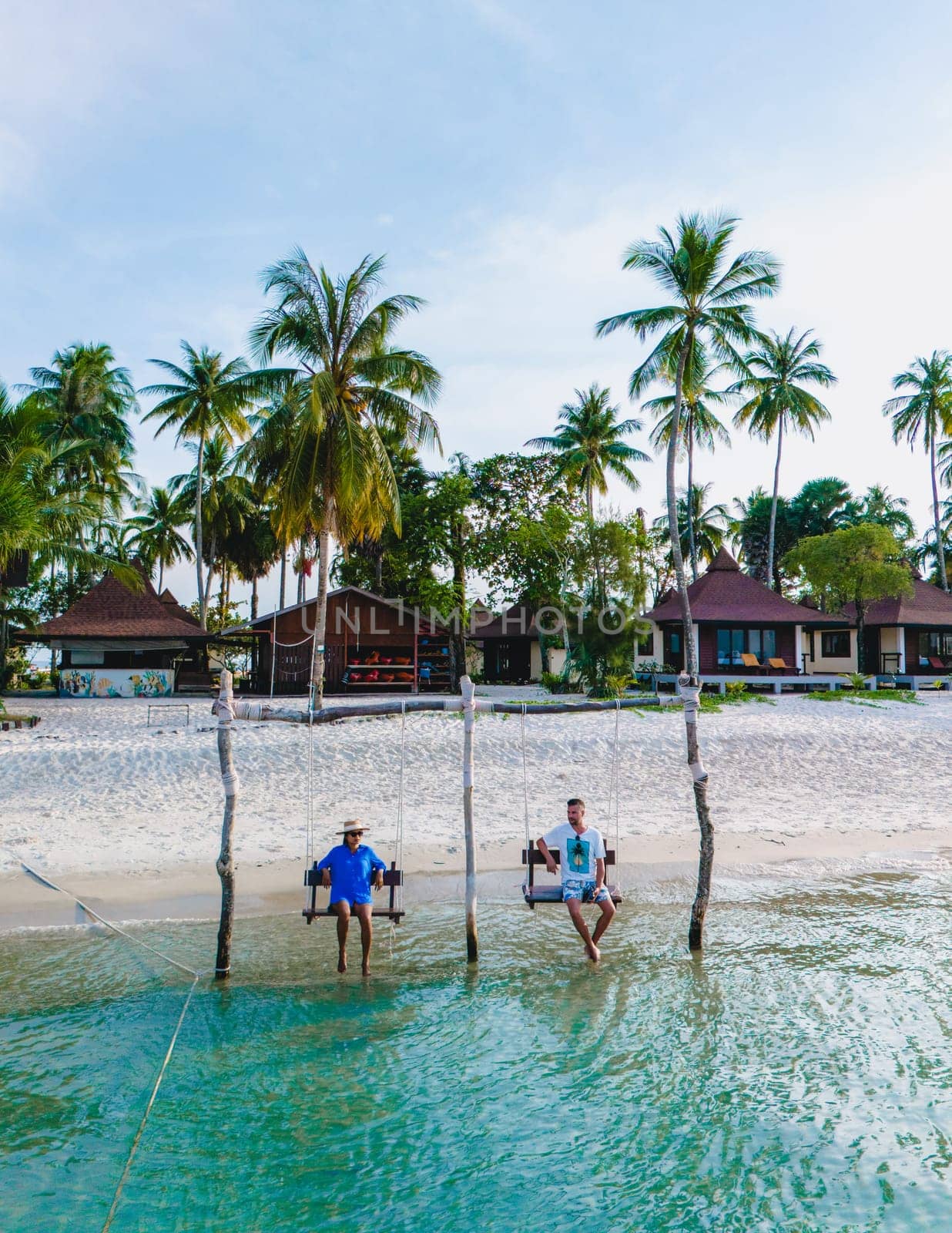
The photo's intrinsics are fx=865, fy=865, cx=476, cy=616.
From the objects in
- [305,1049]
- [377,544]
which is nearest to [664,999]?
[305,1049]

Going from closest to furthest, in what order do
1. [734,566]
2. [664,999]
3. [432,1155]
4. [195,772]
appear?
1. [432,1155]
2. [664,999]
3. [195,772]
4. [734,566]

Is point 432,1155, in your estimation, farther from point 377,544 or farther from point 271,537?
point 271,537

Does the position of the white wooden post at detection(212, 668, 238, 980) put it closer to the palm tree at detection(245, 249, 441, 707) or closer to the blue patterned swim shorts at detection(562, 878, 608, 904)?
the blue patterned swim shorts at detection(562, 878, 608, 904)

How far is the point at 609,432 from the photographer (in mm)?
41469

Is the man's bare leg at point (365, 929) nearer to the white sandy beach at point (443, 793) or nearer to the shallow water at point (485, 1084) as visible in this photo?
the shallow water at point (485, 1084)

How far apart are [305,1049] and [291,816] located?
7079 mm

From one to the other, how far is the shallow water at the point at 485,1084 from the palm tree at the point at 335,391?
1494 centimetres

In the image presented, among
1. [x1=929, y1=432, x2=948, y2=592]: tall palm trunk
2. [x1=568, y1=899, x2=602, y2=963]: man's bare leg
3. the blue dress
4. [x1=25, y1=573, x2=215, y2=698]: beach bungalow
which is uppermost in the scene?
[x1=929, y1=432, x2=948, y2=592]: tall palm trunk

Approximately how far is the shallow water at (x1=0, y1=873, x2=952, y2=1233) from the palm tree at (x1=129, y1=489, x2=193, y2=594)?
4172 cm

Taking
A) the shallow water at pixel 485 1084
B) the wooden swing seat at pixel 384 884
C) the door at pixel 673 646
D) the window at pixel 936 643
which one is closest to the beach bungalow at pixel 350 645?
the door at pixel 673 646

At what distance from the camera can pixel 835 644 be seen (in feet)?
130

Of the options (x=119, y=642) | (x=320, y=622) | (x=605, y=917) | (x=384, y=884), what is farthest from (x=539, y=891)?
(x=119, y=642)

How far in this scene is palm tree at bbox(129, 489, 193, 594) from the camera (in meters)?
47.9

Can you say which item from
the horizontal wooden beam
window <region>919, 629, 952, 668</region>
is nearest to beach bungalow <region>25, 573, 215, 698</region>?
the horizontal wooden beam
